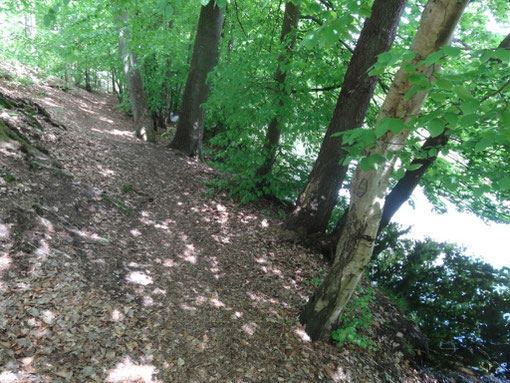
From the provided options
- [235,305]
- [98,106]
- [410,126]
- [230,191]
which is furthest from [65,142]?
[98,106]

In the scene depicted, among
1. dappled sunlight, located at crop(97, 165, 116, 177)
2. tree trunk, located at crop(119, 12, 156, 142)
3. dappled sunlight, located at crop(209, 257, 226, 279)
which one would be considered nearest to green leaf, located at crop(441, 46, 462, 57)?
dappled sunlight, located at crop(209, 257, 226, 279)

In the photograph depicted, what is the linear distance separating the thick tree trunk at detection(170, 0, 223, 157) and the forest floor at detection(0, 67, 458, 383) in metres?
2.77

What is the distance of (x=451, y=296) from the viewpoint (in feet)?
22.4

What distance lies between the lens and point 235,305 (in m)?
4.35

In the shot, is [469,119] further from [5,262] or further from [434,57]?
[5,262]

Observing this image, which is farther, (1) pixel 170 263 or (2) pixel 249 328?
(1) pixel 170 263

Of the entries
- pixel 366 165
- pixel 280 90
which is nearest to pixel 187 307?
pixel 366 165

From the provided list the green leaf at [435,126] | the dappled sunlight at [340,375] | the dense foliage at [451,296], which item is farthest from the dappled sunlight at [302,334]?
the green leaf at [435,126]

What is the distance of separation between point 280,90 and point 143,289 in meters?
4.23

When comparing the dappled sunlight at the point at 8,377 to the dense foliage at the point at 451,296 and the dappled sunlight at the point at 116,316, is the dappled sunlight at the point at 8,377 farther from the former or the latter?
the dense foliage at the point at 451,296

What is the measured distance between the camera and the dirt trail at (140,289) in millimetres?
2910

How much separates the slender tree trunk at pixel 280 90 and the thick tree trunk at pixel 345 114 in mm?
1162

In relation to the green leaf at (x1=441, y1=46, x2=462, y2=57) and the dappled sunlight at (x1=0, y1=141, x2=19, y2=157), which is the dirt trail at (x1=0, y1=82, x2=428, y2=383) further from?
the green leaf at (x1=441, y1=46, x2=462, y2=57)

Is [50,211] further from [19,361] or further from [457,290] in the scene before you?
[457,290]
